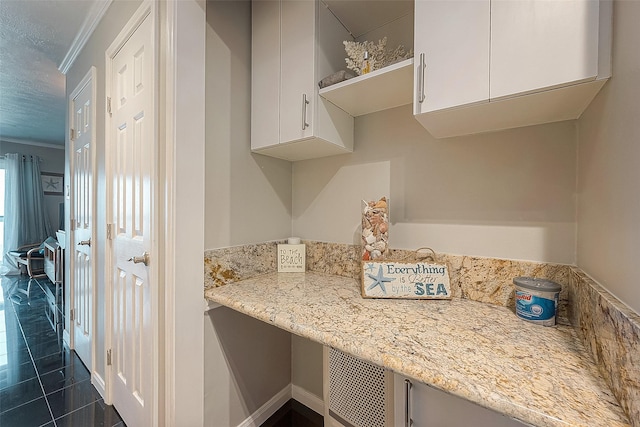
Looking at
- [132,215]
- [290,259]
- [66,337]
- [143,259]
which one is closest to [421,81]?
[290,259]

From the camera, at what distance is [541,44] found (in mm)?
709

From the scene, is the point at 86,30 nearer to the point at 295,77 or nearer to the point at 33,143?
the point at 295,77

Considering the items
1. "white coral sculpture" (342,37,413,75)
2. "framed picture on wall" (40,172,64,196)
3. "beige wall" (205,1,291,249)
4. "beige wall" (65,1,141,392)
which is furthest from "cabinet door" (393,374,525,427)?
"framed picture on wall" (40,172,64,196)

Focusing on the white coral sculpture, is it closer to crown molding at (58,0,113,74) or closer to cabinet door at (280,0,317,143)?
cabinet door at (280,0,317,143)

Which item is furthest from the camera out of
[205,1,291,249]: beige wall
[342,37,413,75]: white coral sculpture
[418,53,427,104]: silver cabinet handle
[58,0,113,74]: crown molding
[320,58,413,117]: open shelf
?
[58,0,113,74]: crown molding

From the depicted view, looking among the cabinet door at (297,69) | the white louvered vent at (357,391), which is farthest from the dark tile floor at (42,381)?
the cabinet door at (297,69)

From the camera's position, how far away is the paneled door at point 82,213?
197cm

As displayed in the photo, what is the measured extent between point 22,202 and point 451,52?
7628 millimetres

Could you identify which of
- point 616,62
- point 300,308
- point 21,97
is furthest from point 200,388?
point 21,97

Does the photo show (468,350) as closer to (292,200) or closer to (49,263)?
(292,200)

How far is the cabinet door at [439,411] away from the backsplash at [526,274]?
0.79 feet

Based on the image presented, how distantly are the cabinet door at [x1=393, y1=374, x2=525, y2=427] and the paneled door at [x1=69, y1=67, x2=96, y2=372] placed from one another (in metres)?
2.22

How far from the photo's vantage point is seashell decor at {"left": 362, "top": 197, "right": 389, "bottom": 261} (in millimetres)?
1234

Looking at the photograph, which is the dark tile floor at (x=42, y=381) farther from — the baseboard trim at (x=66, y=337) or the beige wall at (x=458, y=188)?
the beige wall at (x=458, y=188)
